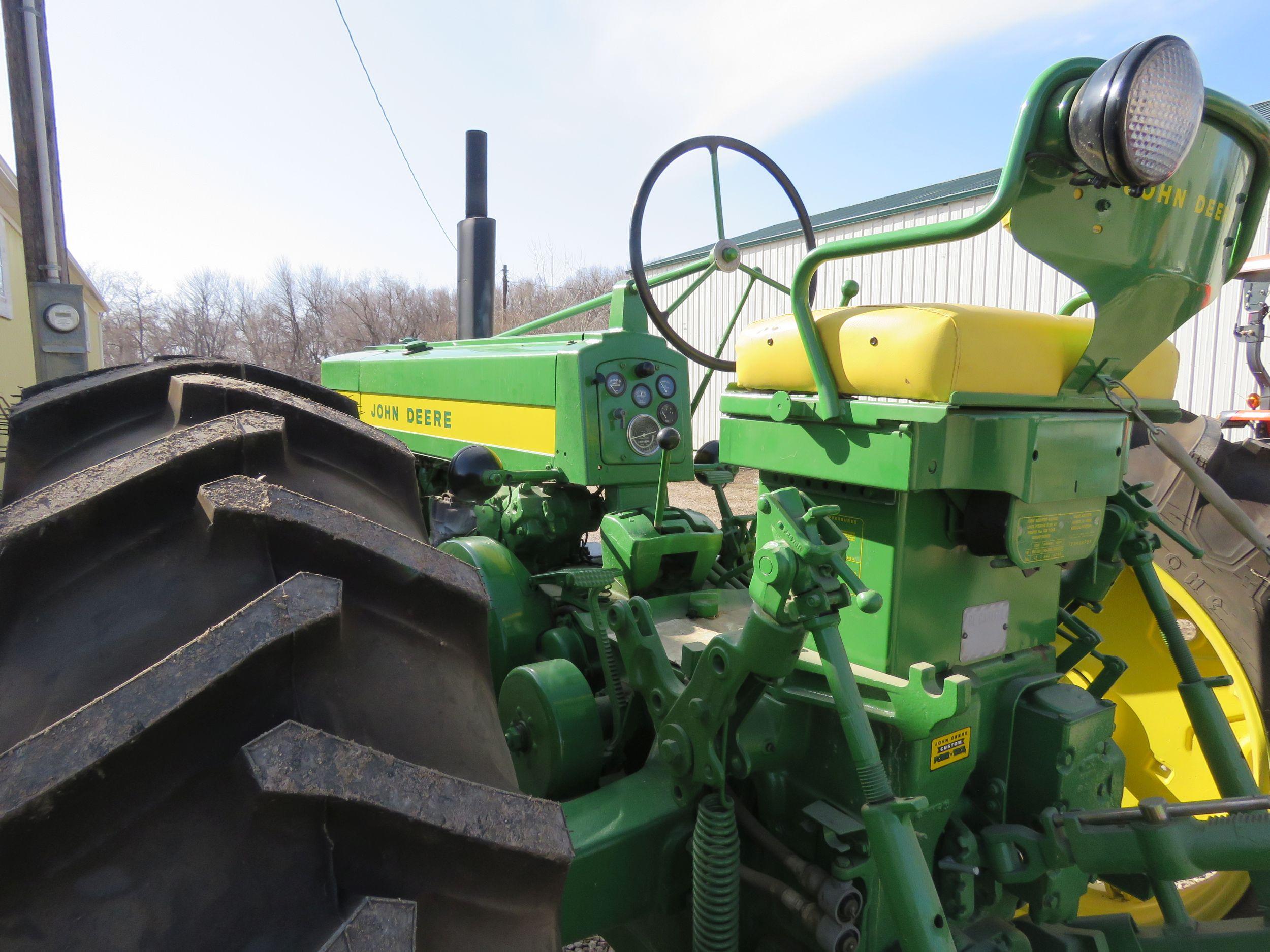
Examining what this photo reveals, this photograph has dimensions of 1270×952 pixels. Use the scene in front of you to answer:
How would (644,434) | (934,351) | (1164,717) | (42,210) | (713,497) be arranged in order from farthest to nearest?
(713,497), (644,434), (1164,717), (42,210), (934,351)

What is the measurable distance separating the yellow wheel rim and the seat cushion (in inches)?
47.6

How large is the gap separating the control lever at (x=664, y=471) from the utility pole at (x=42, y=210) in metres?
1.37

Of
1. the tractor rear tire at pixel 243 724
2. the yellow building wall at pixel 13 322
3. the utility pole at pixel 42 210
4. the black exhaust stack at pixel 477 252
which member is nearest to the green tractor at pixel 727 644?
the tractor rear tire at pixel 243 724

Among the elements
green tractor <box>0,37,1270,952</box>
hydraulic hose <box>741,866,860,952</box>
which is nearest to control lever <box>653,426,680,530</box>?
green tractor <box>0,37,1270,952</box>

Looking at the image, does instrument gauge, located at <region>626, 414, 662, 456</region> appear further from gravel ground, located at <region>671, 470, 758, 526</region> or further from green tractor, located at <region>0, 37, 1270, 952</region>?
gravel ground, located at <region>671, 470, 758, 526</region>

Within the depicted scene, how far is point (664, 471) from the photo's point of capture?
7.78 ft

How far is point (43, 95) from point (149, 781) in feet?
5.24

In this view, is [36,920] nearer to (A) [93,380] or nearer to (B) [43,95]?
(A) [93,380]

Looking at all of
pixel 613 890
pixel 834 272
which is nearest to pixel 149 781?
pixel 613 890

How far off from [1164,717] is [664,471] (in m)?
1.71

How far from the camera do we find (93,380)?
1258 mm

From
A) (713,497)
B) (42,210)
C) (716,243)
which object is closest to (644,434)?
(716,243)

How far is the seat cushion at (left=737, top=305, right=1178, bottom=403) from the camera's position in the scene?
4.73 feet

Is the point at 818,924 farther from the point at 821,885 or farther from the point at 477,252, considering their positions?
the point at 477,252
